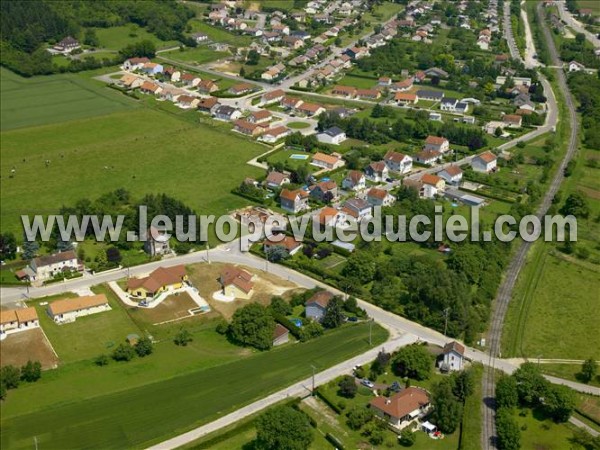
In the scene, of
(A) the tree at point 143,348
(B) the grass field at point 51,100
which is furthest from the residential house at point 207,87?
(A) the tree at point 143,348

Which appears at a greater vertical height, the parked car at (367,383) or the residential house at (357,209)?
the residential house at (357,209)

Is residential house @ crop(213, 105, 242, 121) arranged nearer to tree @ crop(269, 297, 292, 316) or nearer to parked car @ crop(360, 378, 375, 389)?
tree @ crop(269, 297, 292, 316)

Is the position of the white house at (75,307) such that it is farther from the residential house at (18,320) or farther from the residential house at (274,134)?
the residential house at (274,134)

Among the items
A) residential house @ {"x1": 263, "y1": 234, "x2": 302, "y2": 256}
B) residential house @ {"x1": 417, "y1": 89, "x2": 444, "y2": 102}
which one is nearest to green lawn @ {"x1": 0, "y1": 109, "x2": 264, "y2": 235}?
residential house @ {"x1": 263, "y1": 234, "x2": 302, "y2": 256}

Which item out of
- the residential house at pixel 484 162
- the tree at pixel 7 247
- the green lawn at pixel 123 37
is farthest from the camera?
the green lawn at pixel 123 37

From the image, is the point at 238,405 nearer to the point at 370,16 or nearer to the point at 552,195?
the point at 552,195
